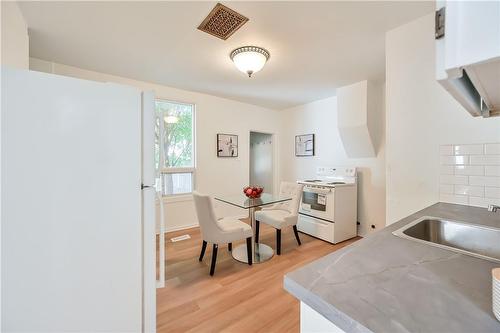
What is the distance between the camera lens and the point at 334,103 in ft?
12.8

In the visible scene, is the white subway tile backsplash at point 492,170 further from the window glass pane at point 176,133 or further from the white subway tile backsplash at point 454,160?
the window glass pane at point 176,133

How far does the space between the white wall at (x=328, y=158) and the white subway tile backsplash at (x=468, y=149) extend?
1.60 meters

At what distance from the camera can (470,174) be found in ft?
5.33

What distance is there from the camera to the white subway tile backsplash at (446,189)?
5.59ft

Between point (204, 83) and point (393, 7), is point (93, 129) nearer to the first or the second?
point (393, 7)

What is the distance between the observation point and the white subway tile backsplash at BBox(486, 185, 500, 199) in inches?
60.0

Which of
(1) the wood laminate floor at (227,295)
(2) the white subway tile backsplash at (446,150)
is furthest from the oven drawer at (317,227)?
(2) the white subway tile backsplash at (446,150)

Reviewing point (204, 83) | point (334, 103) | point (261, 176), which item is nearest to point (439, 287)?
point (204, 83)

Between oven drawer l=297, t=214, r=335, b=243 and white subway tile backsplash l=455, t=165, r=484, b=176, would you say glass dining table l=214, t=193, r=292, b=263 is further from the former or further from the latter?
white subway tile backsplash l=455, t=165, r=484, b=176

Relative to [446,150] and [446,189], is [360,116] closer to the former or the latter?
[446,150]

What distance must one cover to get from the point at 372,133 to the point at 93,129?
11.2ft

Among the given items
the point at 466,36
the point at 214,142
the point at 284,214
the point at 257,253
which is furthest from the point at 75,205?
the point at 214,142

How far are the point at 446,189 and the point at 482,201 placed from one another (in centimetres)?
21

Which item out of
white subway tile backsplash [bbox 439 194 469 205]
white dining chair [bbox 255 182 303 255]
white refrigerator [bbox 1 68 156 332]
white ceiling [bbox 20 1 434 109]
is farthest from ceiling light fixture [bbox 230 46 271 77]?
white subway tile backsplash [bbox 439 194 469 205]
